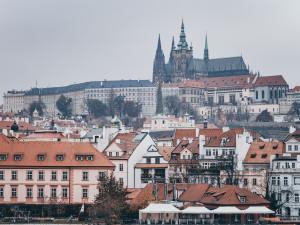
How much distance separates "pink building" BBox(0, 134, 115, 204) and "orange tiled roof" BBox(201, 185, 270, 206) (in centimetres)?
985

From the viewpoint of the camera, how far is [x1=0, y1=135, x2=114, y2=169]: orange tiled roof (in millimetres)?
81125

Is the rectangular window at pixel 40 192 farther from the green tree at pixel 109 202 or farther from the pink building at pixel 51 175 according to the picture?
the green tree at pixel 109 202

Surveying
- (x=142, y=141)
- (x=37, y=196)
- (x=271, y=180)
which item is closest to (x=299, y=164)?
(x=271, y=180)

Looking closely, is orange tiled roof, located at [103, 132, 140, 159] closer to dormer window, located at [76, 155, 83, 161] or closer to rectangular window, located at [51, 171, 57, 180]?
dormer window, located at [76, 155, 83, 161]

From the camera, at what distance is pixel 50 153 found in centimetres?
8219

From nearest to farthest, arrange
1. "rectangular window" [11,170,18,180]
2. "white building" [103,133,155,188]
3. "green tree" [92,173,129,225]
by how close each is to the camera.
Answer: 1. "green tree" [92,173,129,225]
2. "rectangular window" [11,170,18,180]
3. "white building" [103,133,155,188]

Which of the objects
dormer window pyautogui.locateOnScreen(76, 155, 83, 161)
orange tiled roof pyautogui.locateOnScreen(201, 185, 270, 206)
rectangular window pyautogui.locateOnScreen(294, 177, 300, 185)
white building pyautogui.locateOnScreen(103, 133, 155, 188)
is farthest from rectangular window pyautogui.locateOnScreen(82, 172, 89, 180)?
rectangular window pyautogui.locateOnScreen(294, 177, 300, 185)

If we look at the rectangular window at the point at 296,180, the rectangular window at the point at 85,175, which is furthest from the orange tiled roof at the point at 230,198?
the rectangular window at the point at 85,175

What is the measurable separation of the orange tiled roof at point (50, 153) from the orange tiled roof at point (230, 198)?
982 centimetres

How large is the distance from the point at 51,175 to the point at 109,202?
9878 millimetres

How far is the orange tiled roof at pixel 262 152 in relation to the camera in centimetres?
8812

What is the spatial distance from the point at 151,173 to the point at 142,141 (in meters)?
3.73

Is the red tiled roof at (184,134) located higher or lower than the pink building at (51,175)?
higher

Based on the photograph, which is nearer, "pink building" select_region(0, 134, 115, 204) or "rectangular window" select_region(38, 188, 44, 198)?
"pink building" select_region(0, 134, 115, 204)
